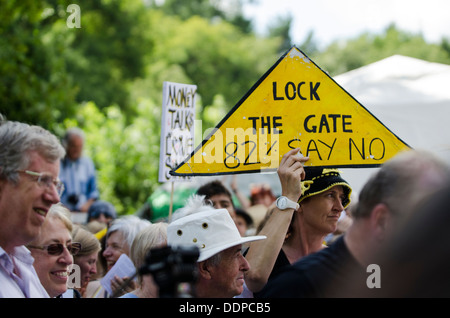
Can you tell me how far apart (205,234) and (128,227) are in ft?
6.62

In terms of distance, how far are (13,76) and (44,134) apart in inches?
360

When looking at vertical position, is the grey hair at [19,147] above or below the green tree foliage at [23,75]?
below

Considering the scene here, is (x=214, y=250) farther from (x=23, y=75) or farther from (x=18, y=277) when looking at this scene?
(x=23, y=75)

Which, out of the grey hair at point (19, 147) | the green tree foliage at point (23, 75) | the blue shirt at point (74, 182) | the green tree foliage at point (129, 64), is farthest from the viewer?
the green tree foliage at point (129, 64)

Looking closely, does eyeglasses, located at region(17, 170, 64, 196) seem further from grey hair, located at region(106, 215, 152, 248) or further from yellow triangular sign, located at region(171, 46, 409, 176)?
grey hair, located at region(106, 215, 152, 248)

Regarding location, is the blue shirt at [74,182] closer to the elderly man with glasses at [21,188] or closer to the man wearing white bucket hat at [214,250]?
the man wearing white bucket hat at [214,250]

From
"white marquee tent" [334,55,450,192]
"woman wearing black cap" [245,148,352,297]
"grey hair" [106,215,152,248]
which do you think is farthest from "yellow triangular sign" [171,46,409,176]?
"white marquee tent" [334,55,450,192]

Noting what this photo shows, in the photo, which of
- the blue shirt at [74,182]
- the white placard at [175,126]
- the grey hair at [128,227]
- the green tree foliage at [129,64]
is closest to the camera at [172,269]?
the grey hair at [128,227]

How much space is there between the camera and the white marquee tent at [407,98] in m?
6.29

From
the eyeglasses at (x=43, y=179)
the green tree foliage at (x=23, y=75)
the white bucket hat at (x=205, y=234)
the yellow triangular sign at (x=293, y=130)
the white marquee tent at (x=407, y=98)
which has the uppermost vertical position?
the green tree foliage at (x=23, y=75)

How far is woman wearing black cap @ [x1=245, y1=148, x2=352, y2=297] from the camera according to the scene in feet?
11.9

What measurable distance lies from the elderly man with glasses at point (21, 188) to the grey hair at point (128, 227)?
2.69 m

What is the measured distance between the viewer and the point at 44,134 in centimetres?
255

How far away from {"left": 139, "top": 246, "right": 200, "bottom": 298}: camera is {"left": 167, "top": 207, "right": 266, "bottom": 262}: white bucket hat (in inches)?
46.7
